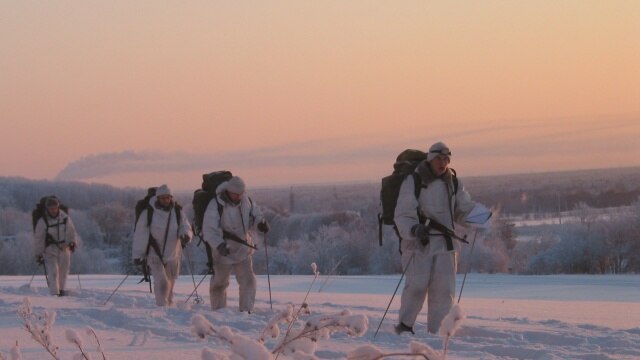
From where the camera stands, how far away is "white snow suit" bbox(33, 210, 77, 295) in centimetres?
1706

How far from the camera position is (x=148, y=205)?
1409 centimetres

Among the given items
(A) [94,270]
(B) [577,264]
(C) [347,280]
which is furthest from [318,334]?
(A) [94,270]

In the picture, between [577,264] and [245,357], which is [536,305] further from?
[577,264]

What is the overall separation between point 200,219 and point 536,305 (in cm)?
566

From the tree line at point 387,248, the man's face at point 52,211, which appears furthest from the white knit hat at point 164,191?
the tree line at point 387,248

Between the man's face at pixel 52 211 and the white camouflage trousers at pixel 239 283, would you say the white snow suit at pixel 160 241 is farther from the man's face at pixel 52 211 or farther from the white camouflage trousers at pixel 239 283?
the man's face at pixel 52 211

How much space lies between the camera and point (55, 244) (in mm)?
17172

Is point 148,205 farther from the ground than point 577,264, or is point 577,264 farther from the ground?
point 148,205

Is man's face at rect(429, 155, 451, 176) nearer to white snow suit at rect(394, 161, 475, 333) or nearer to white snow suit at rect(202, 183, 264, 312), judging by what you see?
white snow suit at rect(394, 161, 475, 333)

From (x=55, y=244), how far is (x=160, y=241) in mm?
3867

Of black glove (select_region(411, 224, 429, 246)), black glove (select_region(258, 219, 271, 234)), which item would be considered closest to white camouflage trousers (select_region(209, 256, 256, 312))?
black glove (select_region(258, 219, 271, 234))

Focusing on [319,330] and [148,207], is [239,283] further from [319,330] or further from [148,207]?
[319,330]

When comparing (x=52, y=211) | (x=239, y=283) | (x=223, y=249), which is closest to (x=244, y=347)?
(x=223, y=249)

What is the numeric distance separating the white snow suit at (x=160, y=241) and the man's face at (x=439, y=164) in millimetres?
5163
